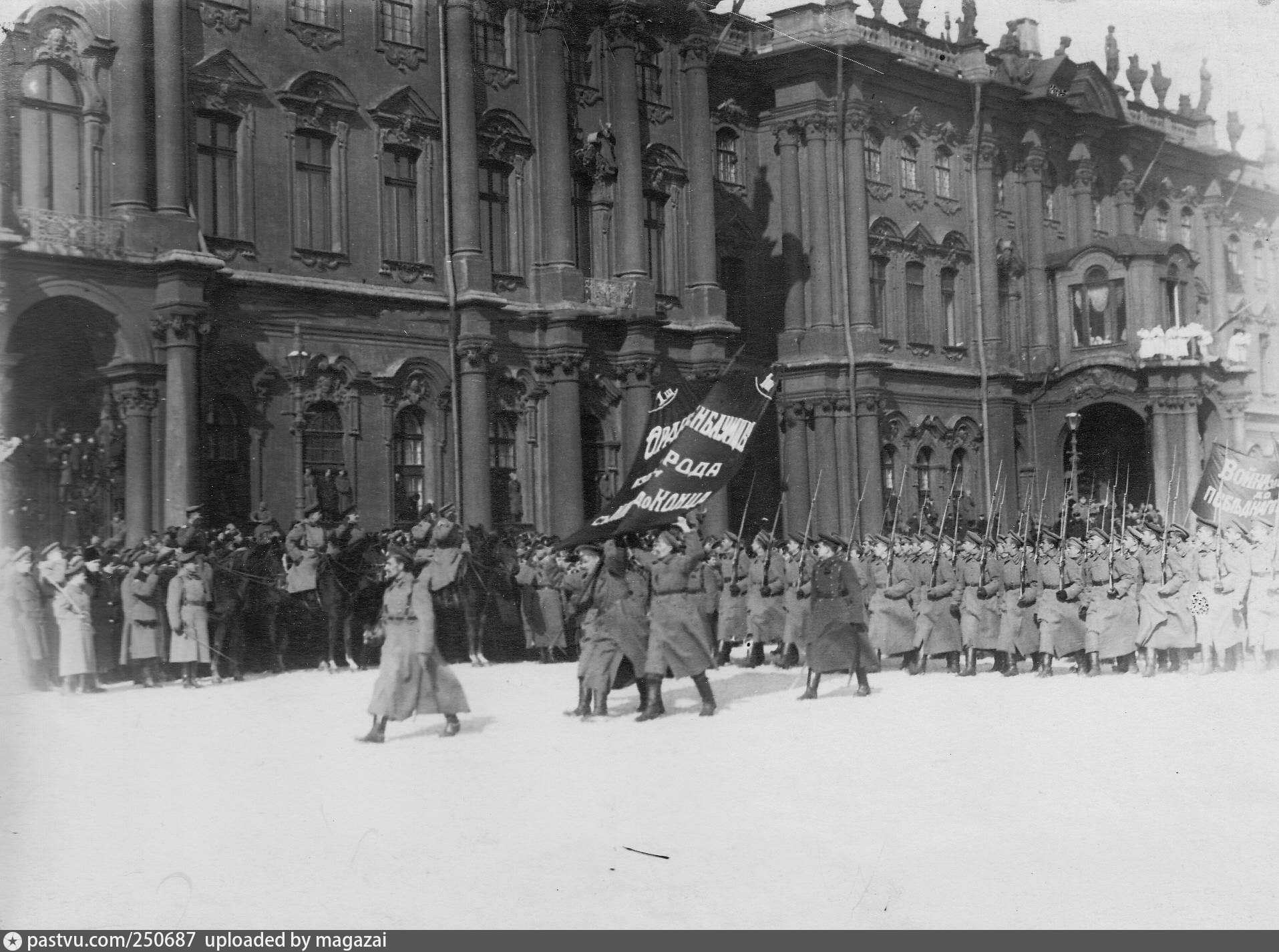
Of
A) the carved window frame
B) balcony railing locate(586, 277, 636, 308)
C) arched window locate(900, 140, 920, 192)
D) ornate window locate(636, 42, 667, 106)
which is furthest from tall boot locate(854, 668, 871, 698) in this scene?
arched window locate(900, 140, 920, 192)

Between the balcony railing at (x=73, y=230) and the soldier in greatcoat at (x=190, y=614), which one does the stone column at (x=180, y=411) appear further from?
the soldier in greatcoat at (x=190, y=614)

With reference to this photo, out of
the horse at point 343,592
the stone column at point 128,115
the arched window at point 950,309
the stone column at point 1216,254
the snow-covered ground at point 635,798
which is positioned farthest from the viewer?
the stone column at point 1216,254

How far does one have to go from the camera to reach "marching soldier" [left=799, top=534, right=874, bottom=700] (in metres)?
16.7

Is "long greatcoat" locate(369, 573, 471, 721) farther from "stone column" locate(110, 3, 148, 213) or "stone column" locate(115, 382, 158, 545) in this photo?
"stone column" locate(110, 3, 148, 213)

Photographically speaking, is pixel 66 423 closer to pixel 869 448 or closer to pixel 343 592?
pixel 343 592

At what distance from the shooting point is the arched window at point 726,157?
35.8 metres

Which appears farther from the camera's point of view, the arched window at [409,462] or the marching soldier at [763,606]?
the arched window at [409,462]

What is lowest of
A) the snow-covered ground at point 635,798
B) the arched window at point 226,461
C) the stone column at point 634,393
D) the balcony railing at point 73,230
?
the snow-covered ground at point 635,798

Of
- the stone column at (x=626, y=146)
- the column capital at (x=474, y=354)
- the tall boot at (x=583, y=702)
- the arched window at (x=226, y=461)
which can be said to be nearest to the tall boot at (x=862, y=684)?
the tall boot at (x=583, y=702)

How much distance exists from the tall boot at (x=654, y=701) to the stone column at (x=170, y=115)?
1313 cm

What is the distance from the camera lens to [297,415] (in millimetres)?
25328

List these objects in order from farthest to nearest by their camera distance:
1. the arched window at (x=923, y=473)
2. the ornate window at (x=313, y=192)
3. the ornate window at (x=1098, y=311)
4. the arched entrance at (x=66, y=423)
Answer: the ornate window at (x=1098, y=311) → the arched window at (x=923, y=473) → the ornate window at (x=313, y=192) → the arched entrance at (x=66, y=423)

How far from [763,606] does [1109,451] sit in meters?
26.4
